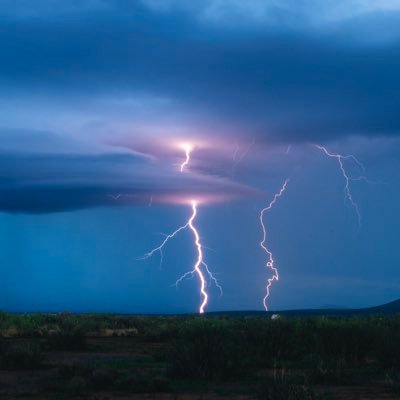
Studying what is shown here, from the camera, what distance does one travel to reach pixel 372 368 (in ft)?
82.1

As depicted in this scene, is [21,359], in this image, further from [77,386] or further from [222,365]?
[222,365]

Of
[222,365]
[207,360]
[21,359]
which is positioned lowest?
[21,359]

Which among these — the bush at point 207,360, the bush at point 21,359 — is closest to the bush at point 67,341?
the bush at point 21,359

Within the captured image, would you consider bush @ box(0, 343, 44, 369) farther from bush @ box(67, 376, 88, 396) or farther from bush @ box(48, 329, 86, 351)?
bush @ box(48, 329, 86, 351)

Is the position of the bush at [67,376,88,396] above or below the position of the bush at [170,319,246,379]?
below

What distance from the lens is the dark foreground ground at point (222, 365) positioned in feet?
61.5

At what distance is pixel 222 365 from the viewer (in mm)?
22547

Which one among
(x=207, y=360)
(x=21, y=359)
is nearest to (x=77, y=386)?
(x=207, y=360)

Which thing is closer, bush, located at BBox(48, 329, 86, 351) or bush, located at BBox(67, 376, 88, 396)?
bush, located at BBox(67, 376, 88, 396)

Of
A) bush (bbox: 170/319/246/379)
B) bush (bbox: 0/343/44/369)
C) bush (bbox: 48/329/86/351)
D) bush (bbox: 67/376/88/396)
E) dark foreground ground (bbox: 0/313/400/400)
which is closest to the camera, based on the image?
bush (bbox: 67/376/88/396)

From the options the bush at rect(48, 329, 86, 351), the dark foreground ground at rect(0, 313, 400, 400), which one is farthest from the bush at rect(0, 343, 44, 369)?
the bush at rect(48, 329, 86, 351)

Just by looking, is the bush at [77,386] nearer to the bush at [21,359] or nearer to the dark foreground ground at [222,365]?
the dark foreground ground at [222,365]

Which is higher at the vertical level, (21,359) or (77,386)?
(21,359)

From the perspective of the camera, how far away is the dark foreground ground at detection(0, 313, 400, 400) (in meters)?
18.7
